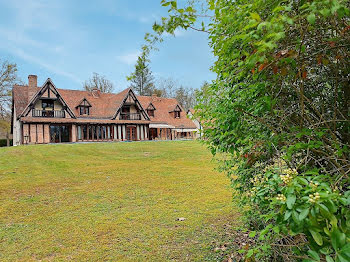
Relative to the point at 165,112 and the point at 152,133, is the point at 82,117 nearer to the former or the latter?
the point at 152,133

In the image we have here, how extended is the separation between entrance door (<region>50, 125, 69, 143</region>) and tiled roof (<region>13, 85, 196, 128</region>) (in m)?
1.67

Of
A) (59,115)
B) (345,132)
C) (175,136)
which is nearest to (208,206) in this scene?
(345,132)

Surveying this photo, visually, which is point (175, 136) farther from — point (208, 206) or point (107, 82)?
point (208, 206)

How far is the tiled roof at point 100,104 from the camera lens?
27625 millimetres

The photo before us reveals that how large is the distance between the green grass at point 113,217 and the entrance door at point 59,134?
2070cm

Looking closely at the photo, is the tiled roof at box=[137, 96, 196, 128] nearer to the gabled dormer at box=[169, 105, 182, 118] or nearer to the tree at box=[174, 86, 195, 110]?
the gabled dormer at box=[169, 105, 182, 118]

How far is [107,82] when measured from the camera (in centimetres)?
4519

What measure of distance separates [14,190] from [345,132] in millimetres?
8581

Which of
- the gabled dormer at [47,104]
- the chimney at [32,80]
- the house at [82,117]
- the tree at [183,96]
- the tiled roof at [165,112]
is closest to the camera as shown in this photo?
the gabled dormer at [47,104]

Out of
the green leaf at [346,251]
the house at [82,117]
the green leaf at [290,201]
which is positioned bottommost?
the green leaf at [346,251]

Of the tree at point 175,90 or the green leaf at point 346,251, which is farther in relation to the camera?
the tree at point 175,90

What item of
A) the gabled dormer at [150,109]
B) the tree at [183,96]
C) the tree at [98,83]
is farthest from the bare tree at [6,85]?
the tree at [183,96]

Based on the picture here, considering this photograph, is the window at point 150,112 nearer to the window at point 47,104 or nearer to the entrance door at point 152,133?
the entrance door at point 152,133

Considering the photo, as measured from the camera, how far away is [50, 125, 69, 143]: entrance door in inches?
1101
